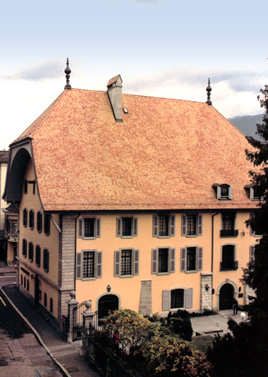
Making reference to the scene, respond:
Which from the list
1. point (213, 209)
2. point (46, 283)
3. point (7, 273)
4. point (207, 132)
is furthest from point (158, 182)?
point (7, 273)

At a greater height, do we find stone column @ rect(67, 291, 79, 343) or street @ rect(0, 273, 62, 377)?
stone column @ rect(67, 291, 79, 343)

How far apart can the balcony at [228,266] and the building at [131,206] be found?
0.32ft

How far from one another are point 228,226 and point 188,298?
7.52 m

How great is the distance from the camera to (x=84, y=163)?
37906mm

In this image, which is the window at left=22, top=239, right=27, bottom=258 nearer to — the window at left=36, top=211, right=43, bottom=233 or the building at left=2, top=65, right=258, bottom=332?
the building at left=2, top=65, right=258, bottom=332

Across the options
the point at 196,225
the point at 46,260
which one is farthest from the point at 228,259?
the point at 46,260

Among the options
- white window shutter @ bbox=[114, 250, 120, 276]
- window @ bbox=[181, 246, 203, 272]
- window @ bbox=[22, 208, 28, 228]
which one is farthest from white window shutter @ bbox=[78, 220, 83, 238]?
window @ bbox=[22, 208, 28, 228]

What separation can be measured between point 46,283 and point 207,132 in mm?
21806

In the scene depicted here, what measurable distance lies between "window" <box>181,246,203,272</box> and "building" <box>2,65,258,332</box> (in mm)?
88

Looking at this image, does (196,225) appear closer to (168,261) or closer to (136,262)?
(168,261)

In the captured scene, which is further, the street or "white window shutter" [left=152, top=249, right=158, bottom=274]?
"white window shutter" [left=152, top=249, right=158, bottom=274]

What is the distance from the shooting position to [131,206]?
36.2 meters

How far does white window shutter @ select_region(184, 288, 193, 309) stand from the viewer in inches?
1527

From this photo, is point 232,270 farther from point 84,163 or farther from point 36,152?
point 36,152
